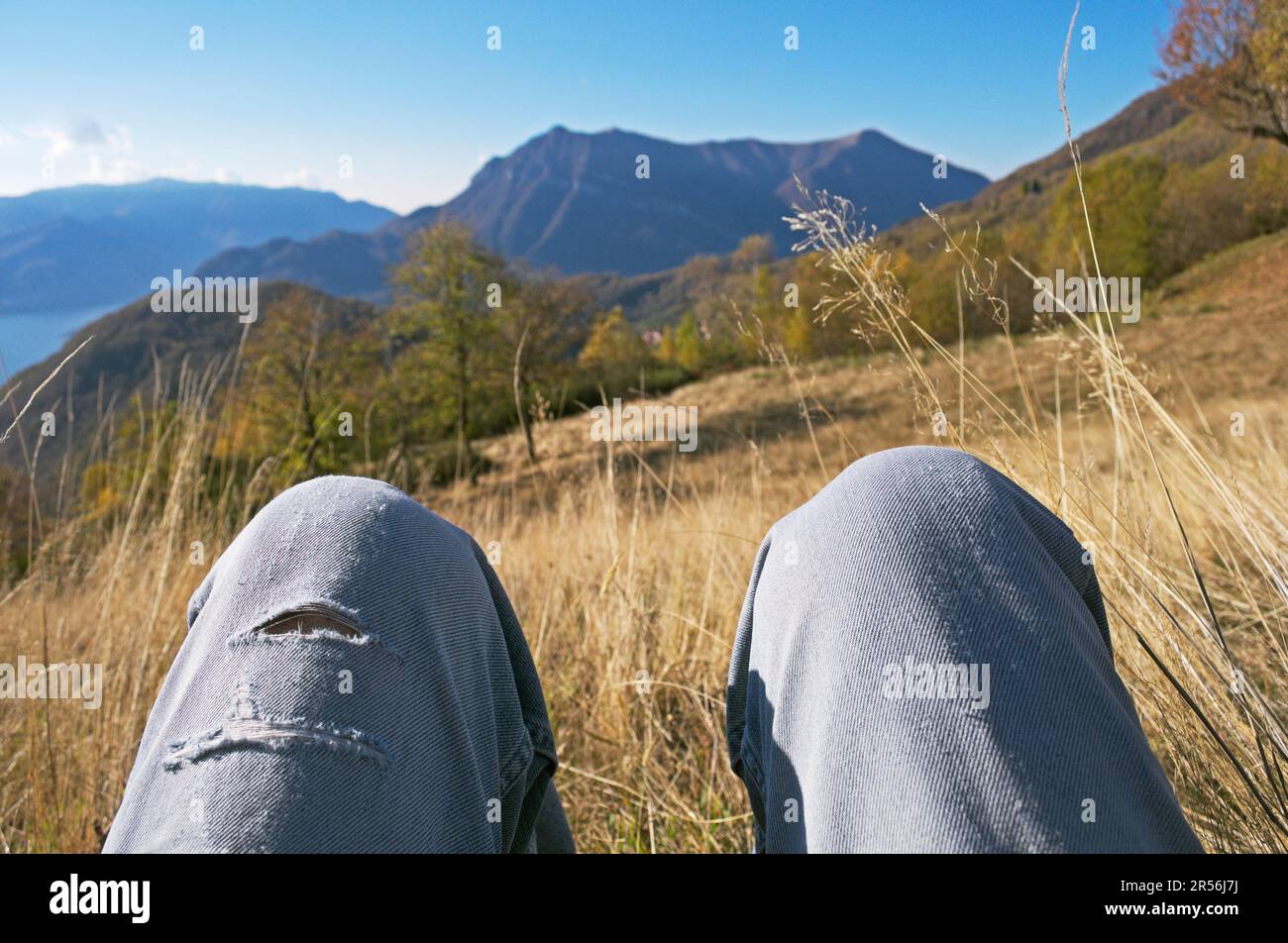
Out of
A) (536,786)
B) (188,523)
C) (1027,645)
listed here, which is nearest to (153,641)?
(188,523)

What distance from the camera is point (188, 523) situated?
3.19 metres

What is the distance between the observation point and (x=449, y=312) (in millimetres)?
25250

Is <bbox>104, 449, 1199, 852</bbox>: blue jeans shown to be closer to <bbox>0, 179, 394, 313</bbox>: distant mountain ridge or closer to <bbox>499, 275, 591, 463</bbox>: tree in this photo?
<bbox>499, 275, 591, 463</bbox>: tree

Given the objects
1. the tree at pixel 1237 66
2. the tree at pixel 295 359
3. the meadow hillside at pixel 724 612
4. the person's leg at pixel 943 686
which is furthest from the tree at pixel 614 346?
the person's leg at pixel 943 686

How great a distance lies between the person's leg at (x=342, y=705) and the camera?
63cm

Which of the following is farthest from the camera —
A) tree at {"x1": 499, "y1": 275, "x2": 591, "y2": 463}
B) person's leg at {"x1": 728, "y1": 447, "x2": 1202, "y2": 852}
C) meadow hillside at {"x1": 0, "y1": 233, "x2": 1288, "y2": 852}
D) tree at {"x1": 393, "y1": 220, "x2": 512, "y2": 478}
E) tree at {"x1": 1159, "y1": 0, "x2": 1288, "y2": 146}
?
tree at {"x1": 499, "y1": 275, "x2": 591, "y2": 463}

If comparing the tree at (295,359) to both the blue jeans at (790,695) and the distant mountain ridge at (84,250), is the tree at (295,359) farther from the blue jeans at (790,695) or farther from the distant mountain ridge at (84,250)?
the distant mountain ridge at (84,250)

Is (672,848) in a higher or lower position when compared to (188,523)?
lower

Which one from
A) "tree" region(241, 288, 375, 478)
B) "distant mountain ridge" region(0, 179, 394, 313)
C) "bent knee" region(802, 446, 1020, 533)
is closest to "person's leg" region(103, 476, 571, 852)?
"bent knee" region(802, 446, 1020, 533)

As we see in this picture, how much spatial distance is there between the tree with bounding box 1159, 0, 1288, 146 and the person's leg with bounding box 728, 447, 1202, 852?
71.3 feet

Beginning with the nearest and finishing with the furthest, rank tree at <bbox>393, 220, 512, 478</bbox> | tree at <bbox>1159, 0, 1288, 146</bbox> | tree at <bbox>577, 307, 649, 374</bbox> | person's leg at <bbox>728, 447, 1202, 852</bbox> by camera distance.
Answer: person's leg at <bbox>728, 447, 1202, 852</bbox>, tree at <bbox>1159, 0, 1288, 146</bbox>, tree at <bbox>393, 220, 512, 478</bbox>, tree at <bbox>577, 307, 649, 374</bbox>

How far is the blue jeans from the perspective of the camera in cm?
60
